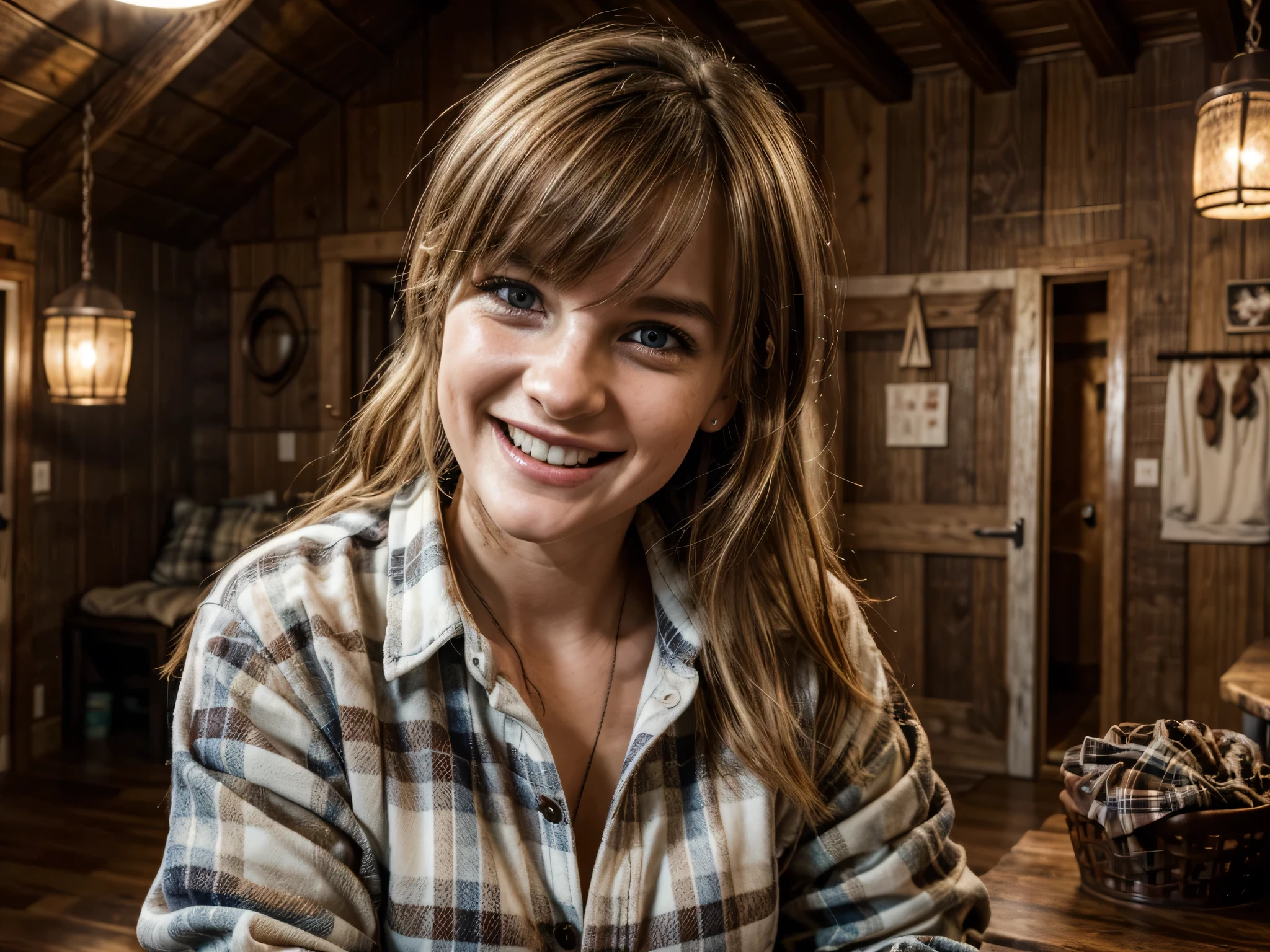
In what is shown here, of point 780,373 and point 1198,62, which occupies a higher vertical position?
point 1198,62

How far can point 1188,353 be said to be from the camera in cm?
428

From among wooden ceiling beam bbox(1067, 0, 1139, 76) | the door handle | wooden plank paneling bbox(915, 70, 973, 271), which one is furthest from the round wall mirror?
wooden ceiling beam bbox(1067, 0, 1139, 76)

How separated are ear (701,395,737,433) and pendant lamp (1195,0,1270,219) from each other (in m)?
2.29

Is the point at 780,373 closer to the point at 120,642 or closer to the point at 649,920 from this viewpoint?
the point at 649,920

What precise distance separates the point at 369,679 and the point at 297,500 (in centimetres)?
460

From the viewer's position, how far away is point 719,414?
1.15 meters

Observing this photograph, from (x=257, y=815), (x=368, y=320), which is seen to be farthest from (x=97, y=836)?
(x=257, y=815)

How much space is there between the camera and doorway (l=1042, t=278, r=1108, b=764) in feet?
20.3

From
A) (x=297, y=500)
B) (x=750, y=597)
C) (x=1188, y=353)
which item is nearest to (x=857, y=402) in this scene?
(x=1188, y=353)

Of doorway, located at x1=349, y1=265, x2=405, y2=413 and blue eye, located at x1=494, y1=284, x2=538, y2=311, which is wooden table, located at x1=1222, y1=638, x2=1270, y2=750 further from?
doorway, located at x1=349, y1=265, x2=405, y2=413

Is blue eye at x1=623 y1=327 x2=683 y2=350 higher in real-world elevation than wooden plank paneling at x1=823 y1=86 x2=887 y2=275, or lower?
lower

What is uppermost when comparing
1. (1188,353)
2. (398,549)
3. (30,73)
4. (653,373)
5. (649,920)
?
(30,73)

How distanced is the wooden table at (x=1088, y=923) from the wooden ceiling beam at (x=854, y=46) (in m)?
3.03

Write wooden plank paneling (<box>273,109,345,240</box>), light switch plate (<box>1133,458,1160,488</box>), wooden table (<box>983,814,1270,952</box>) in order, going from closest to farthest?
wooden table (<box>983,814,1270,952</box>), light switch plate (<box>1133,458,1160,488</box>), wooden plank paneling (<box>273,109,345,240</box>)
